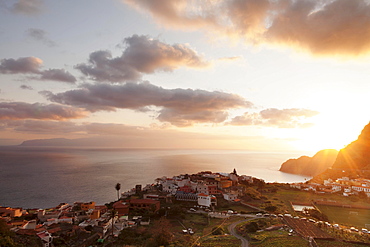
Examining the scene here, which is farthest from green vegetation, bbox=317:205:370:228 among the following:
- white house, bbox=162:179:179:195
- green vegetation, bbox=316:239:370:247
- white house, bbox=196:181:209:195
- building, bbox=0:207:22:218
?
building, bbox=0:207:22:218

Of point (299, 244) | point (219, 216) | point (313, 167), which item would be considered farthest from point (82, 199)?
point (313, 167)

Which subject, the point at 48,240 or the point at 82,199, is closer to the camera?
the point at 48,240

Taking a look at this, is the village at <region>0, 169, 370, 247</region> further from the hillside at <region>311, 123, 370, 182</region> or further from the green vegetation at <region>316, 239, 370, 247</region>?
the hillside at <region>311, 123, 370, 182</region>

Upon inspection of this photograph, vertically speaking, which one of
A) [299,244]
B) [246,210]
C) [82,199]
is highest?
[299,244]

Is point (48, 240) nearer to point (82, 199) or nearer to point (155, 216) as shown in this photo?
point (155, 216)

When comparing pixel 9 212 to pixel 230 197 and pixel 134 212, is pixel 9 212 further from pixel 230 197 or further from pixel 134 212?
pixel 230 197

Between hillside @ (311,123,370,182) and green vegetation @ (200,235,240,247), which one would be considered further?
hillside @ (311,123,370,182)
